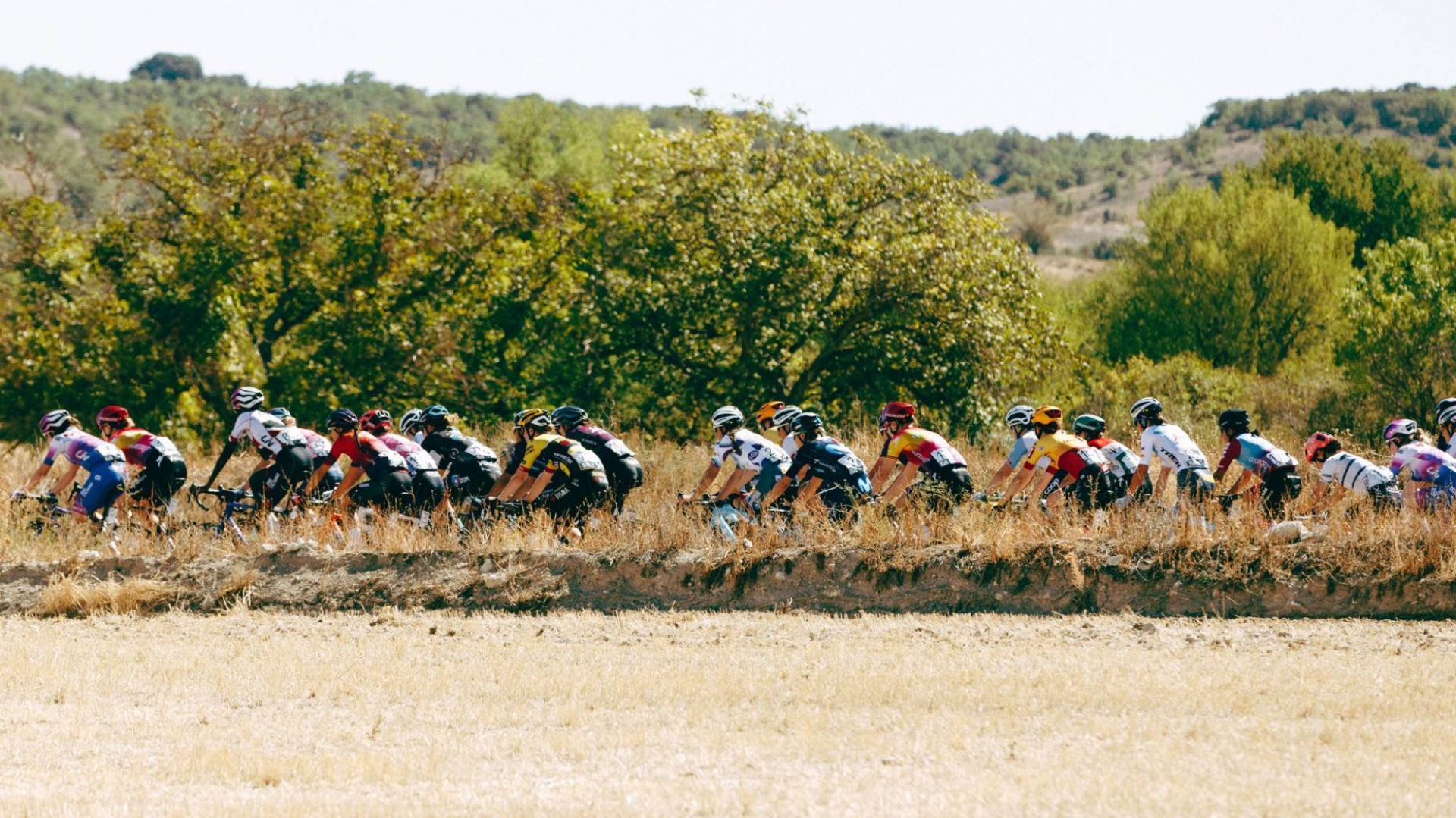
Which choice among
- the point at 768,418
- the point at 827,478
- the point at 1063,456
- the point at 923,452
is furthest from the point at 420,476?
the point at 1063,456

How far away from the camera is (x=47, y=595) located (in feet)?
51.6

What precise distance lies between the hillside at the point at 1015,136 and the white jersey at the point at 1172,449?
46.9 metres

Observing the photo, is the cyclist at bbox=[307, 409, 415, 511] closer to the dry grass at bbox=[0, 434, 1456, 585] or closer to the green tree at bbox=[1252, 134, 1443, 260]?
the dry grass at bbox=[0, 434, 1456, 585]

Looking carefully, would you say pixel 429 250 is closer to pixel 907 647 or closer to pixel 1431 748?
pixel 907 647

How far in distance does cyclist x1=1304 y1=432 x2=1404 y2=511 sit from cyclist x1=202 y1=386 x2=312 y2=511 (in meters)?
10.3

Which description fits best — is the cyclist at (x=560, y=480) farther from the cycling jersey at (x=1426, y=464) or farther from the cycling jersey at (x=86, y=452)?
the cycling jersey at (x=1426, y=464)

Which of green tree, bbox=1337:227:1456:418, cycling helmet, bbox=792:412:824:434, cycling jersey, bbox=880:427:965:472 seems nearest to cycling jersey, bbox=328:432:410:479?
cycling helmet, bbox=792:412:824:434

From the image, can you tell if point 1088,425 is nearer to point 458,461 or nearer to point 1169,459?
point 1169,459

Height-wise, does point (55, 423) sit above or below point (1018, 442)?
below

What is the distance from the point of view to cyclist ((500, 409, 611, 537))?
1672 cm

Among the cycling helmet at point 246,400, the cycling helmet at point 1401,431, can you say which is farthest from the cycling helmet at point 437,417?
the cycling helmet at point 1401,431

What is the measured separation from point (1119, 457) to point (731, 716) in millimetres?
7610

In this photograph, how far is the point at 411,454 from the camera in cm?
1761

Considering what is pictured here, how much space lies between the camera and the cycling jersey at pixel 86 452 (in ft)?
57.9
